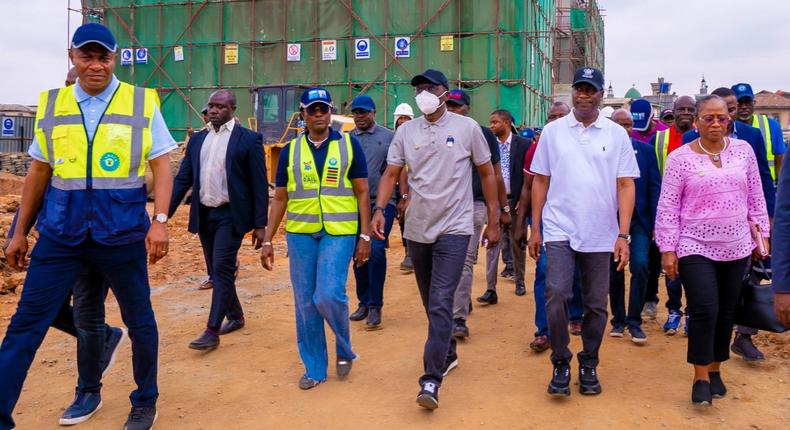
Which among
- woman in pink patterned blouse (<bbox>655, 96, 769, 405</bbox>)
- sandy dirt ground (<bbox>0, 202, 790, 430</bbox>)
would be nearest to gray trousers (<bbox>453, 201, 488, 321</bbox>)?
sandy dirt ground (<bbox>0, 202, 790, 430</bbox>)

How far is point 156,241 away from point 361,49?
23.4m

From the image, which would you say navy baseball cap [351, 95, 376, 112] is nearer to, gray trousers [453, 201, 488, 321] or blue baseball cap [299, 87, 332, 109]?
gray trousers [453, 201, 488, 321]

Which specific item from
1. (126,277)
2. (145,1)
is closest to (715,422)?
(126,277)

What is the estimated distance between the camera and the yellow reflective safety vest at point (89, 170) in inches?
147

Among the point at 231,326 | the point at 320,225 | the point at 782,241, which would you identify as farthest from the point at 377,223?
the point at 782,241

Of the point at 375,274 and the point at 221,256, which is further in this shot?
the point at 375,274

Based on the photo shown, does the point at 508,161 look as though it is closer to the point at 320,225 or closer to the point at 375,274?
the point at 375,274

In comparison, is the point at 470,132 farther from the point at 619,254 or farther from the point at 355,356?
the point at 355,356

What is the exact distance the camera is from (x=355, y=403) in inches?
181

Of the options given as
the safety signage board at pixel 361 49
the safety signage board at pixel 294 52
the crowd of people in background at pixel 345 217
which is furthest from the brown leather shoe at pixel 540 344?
the safety signage board at pixel 294 52

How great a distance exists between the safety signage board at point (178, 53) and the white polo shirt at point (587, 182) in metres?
26.3

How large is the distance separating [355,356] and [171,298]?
333cm

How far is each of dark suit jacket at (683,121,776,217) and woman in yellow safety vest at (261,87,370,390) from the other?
2458 mm

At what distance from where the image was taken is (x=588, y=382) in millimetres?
4621
